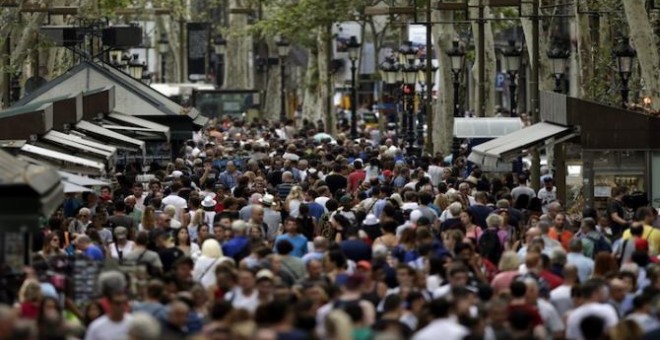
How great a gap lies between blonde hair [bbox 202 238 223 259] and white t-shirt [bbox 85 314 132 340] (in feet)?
14.2

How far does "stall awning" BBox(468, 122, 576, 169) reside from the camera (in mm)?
27844

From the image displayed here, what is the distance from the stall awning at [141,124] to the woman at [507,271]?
1765 cm

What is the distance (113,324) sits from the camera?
15648 mm

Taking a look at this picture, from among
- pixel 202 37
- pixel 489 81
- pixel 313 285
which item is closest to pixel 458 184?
pixel 313 285

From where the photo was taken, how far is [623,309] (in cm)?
1697

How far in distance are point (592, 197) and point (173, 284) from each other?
34.3 feet

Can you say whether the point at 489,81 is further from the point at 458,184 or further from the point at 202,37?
the point at 202,37

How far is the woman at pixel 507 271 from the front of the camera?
18484 mm

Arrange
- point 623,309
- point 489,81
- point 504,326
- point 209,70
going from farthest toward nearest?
point 209,70
point 489,81
point 623,309
point 504,326

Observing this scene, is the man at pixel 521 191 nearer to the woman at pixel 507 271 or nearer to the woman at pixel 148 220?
the woman at pixel 148 220

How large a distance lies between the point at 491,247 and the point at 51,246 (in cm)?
416

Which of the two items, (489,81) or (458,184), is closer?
(458,184)

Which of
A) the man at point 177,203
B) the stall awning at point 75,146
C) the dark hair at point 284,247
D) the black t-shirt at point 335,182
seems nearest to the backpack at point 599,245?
the dark hair at point 284,247

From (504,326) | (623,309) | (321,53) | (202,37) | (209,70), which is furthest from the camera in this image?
(209,70)
